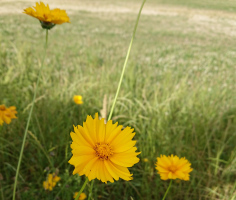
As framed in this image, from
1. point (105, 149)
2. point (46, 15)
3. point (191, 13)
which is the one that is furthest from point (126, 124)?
point (191, 13)

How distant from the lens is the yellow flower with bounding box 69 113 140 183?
0.49 metres

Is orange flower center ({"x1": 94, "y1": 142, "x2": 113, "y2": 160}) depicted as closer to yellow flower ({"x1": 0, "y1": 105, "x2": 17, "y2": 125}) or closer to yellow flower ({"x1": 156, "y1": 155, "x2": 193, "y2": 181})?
yellow flower ({"x1": 156, "y1": 155, "x2": 193, "y2": 181})

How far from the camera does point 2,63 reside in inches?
101

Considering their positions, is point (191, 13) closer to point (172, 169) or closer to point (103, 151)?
point (172, 169)

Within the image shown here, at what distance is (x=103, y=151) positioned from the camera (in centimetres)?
52

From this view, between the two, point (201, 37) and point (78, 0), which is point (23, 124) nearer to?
point (201, 37)

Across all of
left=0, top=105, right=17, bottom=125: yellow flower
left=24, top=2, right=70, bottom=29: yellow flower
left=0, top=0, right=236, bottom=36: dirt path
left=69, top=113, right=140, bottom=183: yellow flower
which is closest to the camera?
left=69, top=113, right=140, bottom=183: yellow flower

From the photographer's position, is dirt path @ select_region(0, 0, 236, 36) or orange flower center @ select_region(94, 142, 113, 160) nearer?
orange flower center @ select_region(94, 142, 113, 160)

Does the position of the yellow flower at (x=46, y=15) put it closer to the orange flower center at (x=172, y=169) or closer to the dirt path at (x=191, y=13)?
the orange flower center at (x=172, y=169)

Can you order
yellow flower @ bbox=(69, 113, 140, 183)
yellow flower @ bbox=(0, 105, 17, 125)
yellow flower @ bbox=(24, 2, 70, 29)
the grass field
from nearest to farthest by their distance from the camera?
yellow flower @ bbox=(69, 113, 140, 183) → yellow flower @ bbox=(24, 2, 70, 29) → yellow flower @ bbox=(0, 105, 17, 125) → the grass field

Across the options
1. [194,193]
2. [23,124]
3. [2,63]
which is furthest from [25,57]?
[194,193]

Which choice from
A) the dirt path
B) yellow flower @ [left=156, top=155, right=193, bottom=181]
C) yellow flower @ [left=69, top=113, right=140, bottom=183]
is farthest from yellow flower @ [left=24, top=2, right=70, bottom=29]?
the dirt path

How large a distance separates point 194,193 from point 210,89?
5.14ft

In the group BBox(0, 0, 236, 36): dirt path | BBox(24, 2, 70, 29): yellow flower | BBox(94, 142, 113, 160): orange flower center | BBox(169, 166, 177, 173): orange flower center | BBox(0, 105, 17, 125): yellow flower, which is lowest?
BBox(94, 142, 113, 160): orange flower center
